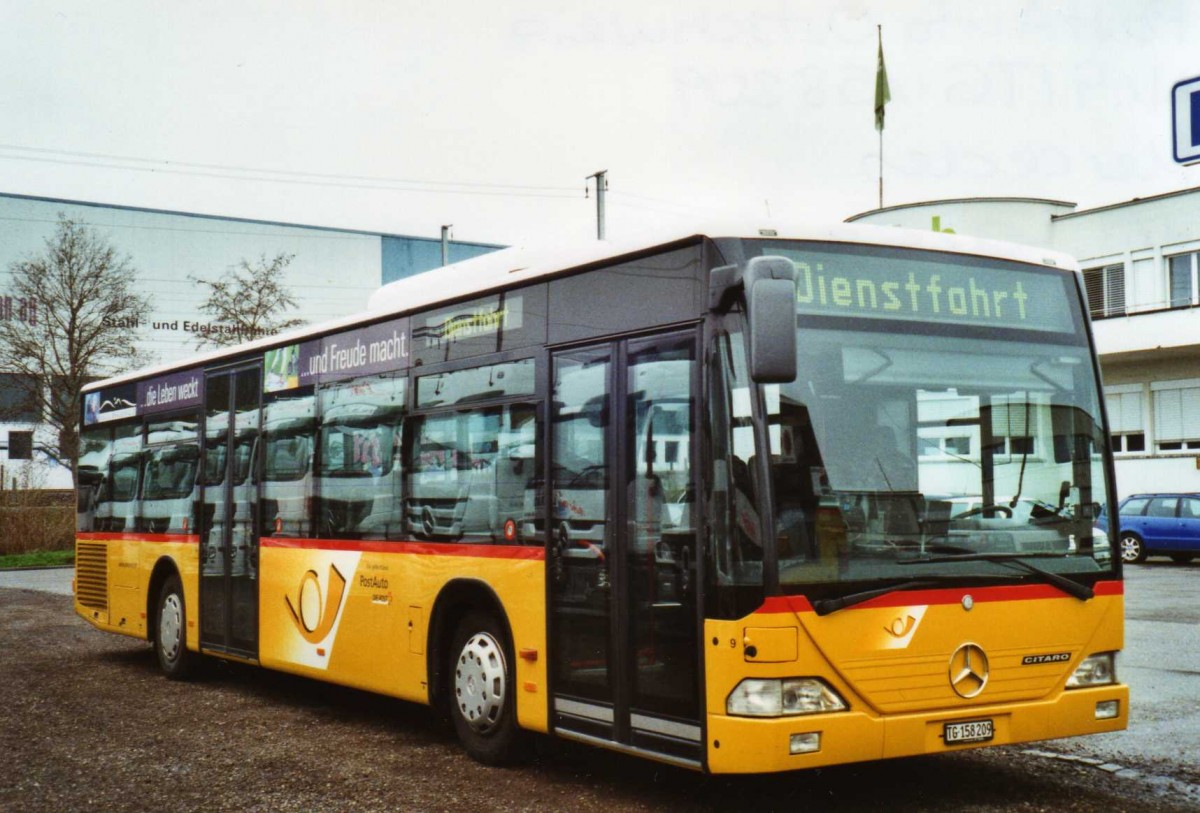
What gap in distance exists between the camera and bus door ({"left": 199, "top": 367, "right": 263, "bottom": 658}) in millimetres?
11953

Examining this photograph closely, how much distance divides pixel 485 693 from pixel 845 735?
275cm

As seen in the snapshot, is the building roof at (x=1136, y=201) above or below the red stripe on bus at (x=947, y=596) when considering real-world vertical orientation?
above

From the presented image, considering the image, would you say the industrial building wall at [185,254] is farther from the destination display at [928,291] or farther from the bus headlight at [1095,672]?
the bus headlight at [1095,672]

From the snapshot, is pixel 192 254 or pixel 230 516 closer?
pixel 230 516

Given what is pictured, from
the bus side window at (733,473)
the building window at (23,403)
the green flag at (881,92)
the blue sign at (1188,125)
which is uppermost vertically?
the green flag at (881,92)

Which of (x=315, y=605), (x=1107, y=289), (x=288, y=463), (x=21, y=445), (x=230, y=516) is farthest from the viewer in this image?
(x=21, y=445)

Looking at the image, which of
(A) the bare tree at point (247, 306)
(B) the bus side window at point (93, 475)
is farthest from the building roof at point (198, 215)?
(B) the bus side window at point (93, 475)

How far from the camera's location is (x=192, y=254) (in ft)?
227

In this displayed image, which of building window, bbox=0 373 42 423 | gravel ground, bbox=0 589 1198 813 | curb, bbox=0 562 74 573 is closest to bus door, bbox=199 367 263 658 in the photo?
gravel ground, bbox=0 589 1198 813

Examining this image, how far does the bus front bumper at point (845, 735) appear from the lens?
644 centimetres

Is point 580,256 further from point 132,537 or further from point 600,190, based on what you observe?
point 600,190

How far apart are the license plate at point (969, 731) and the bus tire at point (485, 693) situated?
2648mm

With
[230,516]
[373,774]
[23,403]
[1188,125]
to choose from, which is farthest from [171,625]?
[23,403]

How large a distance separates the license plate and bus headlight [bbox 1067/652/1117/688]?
62cm
